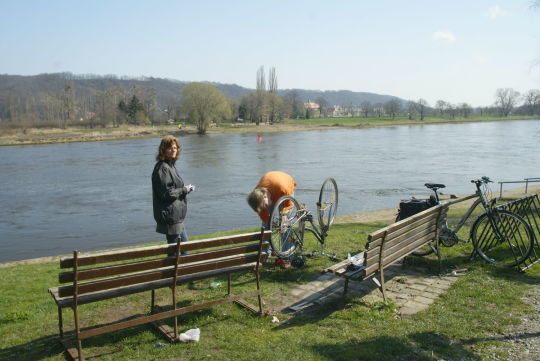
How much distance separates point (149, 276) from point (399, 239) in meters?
3.03

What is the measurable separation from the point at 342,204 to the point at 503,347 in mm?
14899

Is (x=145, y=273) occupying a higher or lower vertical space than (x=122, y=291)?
higher

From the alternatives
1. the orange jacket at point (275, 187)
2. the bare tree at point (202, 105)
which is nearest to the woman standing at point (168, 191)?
the orange jacket at point (275, 187)

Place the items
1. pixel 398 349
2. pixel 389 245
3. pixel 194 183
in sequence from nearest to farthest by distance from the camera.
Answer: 1. pixel 398 349
2. pixel 389 245
3. pixel 194 183

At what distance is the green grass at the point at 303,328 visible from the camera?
409cm

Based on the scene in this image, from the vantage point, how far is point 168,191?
5777mm

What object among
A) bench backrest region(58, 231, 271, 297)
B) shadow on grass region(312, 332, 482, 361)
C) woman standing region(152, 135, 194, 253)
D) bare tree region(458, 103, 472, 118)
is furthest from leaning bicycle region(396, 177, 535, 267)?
bare tree region(458, 103, 472, 118)

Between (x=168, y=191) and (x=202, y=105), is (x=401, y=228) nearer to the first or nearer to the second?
(x=168, y=191)

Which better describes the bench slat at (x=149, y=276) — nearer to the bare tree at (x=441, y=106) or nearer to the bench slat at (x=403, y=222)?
the bench slat at (x=403, y=222)

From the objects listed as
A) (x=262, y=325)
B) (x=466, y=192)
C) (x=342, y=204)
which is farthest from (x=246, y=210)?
(x=262, y=325)

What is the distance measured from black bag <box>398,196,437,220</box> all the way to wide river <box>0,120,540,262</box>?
8.45 meters

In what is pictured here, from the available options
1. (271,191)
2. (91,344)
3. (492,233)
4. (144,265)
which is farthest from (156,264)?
(492,233)

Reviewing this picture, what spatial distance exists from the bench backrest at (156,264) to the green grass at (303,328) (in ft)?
1.96

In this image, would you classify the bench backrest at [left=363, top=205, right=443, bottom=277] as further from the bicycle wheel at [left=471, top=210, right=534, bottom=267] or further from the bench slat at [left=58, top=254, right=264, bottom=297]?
the bench slat at [left=58, top=254, right=264, bottom=297]
